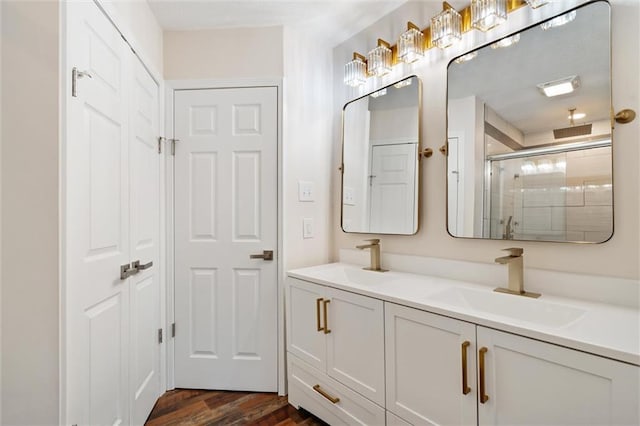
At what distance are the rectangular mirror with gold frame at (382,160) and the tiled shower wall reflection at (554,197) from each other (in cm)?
46

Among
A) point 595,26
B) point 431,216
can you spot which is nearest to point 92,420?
point 431,216

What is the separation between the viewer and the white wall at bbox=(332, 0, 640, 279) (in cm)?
113

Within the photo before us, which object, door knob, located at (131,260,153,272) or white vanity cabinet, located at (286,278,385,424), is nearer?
white vanity cabinet, located at (286,278,385,424)

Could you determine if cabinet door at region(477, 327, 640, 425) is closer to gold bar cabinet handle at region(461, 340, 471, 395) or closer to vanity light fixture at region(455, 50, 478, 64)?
gold bar cabinet handle at region(461, 340, 471, 395)

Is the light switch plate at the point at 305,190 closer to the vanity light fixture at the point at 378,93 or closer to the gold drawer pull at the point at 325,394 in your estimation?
the vanity light fixture at the point at 378,93

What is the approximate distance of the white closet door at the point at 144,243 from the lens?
161 cm

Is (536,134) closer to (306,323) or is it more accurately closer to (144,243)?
(306,323)

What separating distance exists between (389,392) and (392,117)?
4.81ft

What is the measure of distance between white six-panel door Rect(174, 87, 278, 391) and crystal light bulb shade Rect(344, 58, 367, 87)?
504 mm

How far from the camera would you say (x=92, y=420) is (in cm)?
125

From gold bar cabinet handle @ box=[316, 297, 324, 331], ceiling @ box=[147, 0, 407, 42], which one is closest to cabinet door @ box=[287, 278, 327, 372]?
gold bar cabinet handle @ box=[316, 297, 324, 331]

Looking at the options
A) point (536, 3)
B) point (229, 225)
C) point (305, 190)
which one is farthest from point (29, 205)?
point (536, 3)

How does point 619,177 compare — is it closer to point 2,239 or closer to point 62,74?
point 62,74

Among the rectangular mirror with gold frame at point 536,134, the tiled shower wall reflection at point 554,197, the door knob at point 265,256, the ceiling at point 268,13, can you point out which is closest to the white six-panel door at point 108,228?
the ceiling at point 268,13
